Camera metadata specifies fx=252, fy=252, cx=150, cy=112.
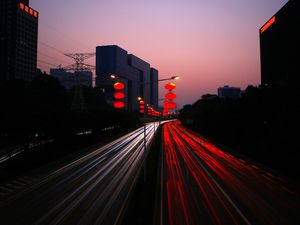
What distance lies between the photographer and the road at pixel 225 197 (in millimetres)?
16703

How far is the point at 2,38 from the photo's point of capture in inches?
5246

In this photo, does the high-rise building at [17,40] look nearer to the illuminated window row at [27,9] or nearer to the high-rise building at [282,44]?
the illuminated window row at [27,9]

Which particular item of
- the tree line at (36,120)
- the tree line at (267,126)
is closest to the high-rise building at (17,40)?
the tree line at (36,120)

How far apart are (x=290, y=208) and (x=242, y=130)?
2799 cm

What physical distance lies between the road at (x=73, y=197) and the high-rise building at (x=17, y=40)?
12413 cm

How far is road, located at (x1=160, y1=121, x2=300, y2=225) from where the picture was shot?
16703 millimetres

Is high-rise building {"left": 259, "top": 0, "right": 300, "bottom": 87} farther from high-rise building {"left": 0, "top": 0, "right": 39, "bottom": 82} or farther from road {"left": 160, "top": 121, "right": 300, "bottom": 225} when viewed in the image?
high-rise building {"left": 0, "top": 0, "right": 39, "bottom": 82}

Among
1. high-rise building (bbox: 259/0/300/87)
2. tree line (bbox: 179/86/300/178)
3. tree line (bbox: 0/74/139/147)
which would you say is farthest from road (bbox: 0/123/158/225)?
high-rise building (bbox: 259/0/300/87)

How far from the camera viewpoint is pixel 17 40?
146 m

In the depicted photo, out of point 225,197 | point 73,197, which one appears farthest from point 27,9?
point 225,197

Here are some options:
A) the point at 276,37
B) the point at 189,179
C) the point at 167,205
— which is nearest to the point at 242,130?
the point at 189,179

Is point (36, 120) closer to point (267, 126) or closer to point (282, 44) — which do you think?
point (267, 126)

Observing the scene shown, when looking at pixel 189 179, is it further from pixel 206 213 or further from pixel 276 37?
pixel 276 37

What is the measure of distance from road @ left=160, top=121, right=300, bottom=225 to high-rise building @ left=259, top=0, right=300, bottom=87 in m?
57.3
